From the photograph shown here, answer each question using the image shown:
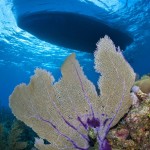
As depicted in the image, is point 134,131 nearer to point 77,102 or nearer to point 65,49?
point 77,102

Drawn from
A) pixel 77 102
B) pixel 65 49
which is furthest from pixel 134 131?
pixel 65 49

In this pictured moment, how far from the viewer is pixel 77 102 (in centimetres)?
292

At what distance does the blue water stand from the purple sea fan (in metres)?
13.8

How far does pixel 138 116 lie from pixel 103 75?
626 mm

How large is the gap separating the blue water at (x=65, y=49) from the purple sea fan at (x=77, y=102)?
13766 mm

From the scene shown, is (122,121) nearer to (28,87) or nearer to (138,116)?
(138,116)

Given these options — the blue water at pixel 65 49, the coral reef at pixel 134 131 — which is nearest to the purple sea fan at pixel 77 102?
the coral reef at pixel 134 131

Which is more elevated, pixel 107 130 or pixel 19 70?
pixel 19 70

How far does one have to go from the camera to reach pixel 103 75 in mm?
2807

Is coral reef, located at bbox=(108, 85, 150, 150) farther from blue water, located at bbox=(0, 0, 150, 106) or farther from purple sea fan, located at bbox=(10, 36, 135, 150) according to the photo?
blue water, located at bbox=(0, 0, 150, 106)

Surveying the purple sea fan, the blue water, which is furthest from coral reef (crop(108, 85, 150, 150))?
the blue water

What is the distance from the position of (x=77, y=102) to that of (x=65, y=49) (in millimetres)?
23454

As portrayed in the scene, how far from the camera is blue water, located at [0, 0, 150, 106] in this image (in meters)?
17.2

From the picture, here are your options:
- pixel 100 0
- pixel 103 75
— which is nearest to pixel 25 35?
pixel 100 0
